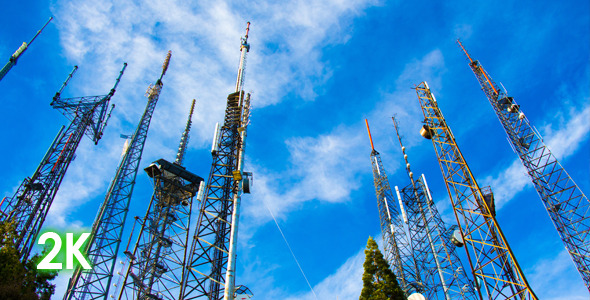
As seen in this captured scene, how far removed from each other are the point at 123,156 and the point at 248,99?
26.9 meters

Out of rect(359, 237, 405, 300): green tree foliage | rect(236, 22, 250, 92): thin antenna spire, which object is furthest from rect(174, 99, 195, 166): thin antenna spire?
rect(359, 237, 405, 300): green tree foliage

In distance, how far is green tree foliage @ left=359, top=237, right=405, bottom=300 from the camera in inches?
968

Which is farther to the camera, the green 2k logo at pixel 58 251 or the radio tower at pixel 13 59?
the radio tower at pixel 13 59

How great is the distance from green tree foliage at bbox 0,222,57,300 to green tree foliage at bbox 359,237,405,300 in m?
20.7

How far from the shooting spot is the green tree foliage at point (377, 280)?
968 inches

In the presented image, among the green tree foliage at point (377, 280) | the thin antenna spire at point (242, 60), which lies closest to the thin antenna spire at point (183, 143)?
the thin antenna spire at point (242, 60)

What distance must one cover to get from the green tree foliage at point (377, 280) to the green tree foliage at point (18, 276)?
20658 mm

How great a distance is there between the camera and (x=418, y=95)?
32844 mm

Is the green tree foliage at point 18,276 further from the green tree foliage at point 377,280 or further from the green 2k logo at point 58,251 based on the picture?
the green tree foliage at point 377,280

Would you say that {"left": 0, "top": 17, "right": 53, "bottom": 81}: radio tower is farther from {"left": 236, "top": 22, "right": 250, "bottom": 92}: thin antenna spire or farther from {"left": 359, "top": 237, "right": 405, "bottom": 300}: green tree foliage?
{"left": 359, "top": 237, "right": 405, "bottom": 300}: green tree foliage

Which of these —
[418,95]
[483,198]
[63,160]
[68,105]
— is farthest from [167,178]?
[483,198]

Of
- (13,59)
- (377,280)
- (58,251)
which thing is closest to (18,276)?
(58,251)

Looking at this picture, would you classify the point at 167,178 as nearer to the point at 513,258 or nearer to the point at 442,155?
the point at 442,155

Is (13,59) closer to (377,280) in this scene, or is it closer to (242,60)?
(242,60)
